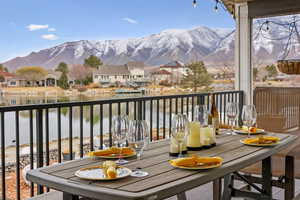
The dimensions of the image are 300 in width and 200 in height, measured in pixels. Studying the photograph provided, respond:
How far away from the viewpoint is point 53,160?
4090 mm

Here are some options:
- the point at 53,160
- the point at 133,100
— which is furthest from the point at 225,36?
the point at 53,160

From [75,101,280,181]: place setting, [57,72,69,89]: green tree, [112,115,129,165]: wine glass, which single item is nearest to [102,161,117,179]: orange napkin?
[75,101,280,181]: place setting

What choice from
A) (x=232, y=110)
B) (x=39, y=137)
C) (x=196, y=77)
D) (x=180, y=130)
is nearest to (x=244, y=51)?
(x=196, y=77)

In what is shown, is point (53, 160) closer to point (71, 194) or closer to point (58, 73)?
point (58, 73)

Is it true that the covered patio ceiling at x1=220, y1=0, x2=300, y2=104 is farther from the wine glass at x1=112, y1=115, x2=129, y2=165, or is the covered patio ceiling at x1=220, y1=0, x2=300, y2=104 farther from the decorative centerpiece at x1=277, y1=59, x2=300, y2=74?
the wine glass at x1=112, y1=115, x2=129, y2=165

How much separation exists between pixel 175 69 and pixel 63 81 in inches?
87.5

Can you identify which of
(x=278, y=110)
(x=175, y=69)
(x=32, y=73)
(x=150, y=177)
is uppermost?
(x=175, y=69)

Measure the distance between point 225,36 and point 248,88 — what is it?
143 cm

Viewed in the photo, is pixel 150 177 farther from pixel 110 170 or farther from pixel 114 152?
pixel 114 152

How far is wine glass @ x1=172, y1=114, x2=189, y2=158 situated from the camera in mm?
1940

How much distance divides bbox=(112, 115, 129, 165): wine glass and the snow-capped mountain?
3341mm

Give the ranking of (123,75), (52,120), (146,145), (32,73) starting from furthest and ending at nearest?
(123,75) < (32,73) < (52,120) < (146,145)

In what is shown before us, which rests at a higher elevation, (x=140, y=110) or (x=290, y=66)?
(x=290, y=66)

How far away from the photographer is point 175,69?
Result: 6332 mm
